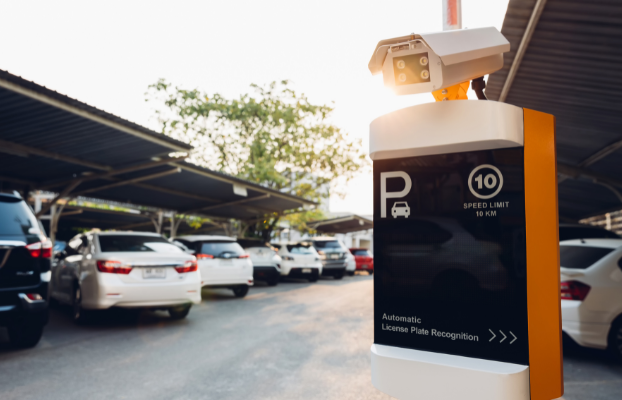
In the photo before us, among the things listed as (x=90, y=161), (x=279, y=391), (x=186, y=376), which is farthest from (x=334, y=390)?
(x=90, y=161)

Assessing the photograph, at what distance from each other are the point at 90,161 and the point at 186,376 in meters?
8.19

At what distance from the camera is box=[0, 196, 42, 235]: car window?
235 inches

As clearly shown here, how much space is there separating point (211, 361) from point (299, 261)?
42.6 ft

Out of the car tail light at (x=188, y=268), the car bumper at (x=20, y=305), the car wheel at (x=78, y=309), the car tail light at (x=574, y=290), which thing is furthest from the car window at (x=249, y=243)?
the car tail light at (x=574, y=290)

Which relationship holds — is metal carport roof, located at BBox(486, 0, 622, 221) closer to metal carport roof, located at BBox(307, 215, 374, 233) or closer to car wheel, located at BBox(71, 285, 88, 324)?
car wheel, located at BBox(71, 285, 88, 324)

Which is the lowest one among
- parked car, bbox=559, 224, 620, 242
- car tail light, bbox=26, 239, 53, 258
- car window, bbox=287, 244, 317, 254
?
car window, bbox=287, 244, 317, 254

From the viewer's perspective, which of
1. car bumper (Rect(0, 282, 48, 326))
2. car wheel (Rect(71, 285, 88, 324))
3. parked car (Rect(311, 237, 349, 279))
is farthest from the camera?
parked car (Rect(311, 237, 349, 279))

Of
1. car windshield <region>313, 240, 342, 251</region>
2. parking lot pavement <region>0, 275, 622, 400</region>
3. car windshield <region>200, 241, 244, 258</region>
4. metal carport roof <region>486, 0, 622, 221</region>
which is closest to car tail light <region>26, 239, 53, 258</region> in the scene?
parking lot pavement <region>0, 275, 622, 400</region>

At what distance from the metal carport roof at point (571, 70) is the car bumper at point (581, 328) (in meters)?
2.97

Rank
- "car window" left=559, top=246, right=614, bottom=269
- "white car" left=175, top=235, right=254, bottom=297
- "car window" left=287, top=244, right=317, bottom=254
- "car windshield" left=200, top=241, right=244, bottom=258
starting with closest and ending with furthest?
"car window" left=559, top=246, right=614, bottom=269, "white car" left=175, top=235, right=254, bottom=297, "car windshield" left=200, top=241, right=244, bottom=258, "car window" left=287, top=244, right=317, bottom=254

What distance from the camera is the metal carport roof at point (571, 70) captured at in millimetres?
5246

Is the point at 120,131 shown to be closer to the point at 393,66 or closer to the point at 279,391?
the point at 279,391

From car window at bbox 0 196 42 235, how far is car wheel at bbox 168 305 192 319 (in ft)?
12.1

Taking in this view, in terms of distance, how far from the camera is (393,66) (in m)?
3.64
